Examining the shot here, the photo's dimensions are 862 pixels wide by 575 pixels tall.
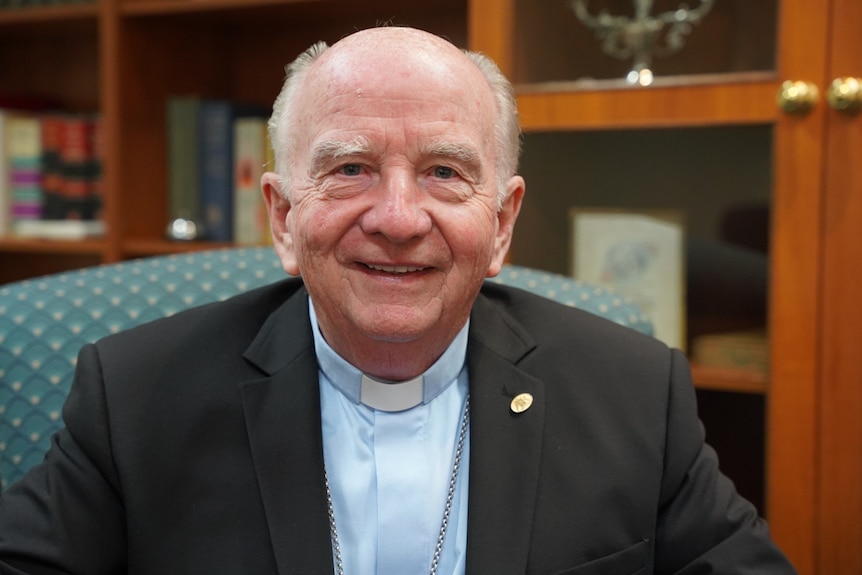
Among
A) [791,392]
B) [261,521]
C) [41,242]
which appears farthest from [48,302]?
[791,392]

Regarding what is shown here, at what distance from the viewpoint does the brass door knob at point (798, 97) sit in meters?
1.76

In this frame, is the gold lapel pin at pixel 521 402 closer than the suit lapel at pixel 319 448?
No

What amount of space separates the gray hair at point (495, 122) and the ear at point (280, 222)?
0.02 metres

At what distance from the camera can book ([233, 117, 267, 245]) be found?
98.7 inches

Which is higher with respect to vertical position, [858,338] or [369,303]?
[369,303]

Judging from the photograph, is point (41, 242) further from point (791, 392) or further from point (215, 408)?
point (791, 392)

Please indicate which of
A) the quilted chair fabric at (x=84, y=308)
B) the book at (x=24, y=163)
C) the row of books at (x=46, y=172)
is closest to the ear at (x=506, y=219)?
the quilted chair fabric at (x=84, y=308)

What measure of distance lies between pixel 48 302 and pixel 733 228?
1.34m

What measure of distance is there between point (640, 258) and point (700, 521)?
0.90 metres

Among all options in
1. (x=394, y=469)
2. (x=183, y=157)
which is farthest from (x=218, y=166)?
(x=394, y=469)

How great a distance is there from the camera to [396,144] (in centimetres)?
112

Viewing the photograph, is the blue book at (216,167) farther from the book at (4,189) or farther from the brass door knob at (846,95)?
the brass door knob at (846,95)

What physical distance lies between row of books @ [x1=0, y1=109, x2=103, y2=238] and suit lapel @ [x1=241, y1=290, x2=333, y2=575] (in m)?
1.68

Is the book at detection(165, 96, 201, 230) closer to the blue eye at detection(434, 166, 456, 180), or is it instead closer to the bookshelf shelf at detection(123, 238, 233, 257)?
the bookshelf shelf at detection(123, 238, 233, 257)
